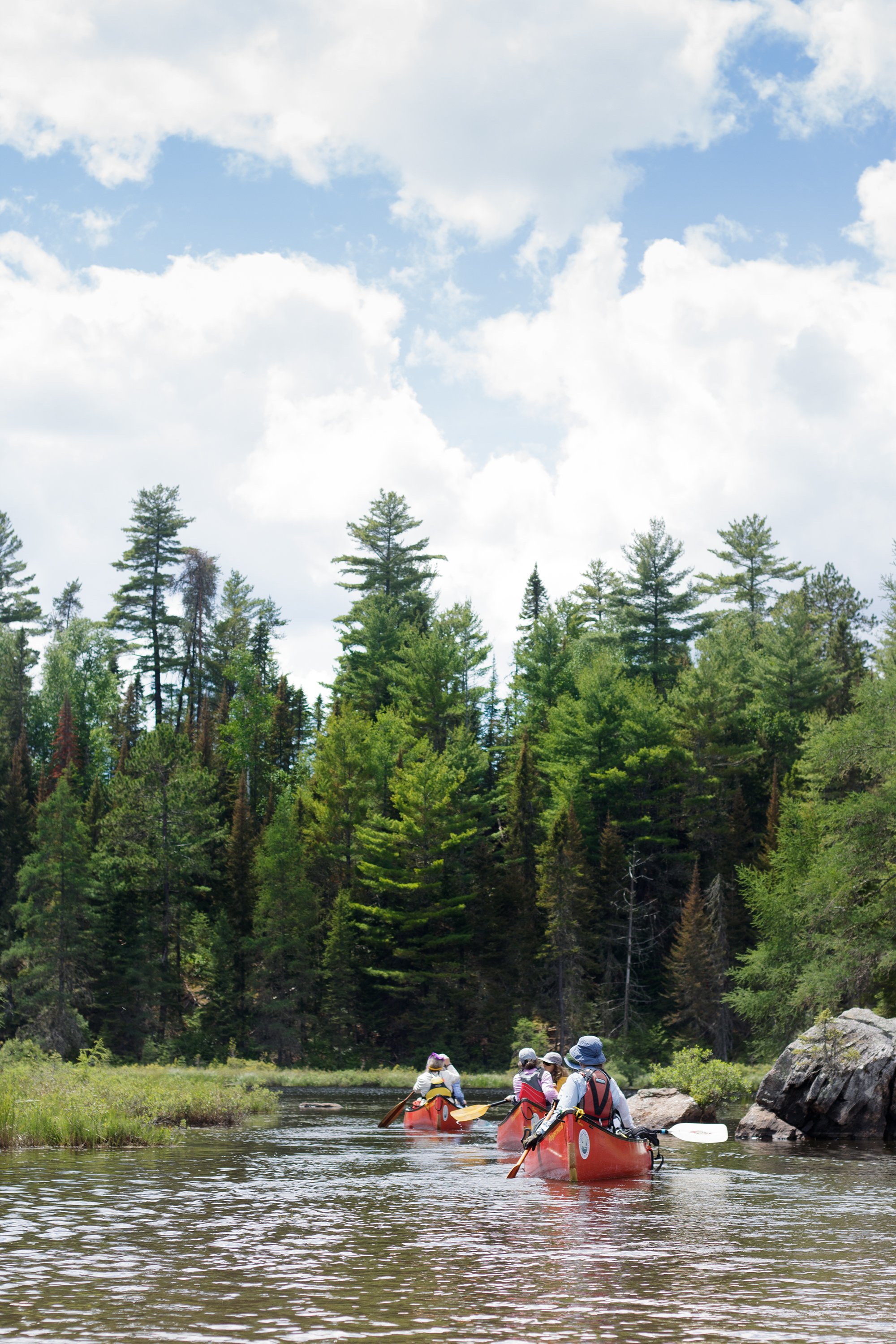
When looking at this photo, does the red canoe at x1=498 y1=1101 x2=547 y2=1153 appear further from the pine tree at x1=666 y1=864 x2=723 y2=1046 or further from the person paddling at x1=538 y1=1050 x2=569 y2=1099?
the pine tree at x1=666 y1=864 x2=723 y2=1046

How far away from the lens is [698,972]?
52750 millimetres

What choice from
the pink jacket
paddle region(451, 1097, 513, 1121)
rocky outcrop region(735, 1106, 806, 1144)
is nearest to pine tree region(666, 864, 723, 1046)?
rocky outcrop region(735, 1106, 806, 1144)

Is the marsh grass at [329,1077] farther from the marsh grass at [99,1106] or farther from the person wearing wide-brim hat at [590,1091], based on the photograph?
the person wearing wide-brim hat at [590,1091]

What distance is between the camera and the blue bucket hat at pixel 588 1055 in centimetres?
1661

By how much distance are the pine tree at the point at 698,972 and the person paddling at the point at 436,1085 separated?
25.7 m

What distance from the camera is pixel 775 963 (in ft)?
149

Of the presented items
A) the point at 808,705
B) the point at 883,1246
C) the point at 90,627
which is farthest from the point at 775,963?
the point at 90,627

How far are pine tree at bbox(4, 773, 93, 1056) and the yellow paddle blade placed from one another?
27.6 m

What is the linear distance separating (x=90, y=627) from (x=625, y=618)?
141 feet

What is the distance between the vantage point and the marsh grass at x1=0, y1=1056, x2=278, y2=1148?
19422 mm

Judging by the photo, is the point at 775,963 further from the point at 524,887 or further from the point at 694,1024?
the point at 524,887

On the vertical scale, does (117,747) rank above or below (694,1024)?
above

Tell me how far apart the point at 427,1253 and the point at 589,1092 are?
18.8ft

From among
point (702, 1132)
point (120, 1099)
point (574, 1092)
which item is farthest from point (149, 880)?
point (574, 1092)
